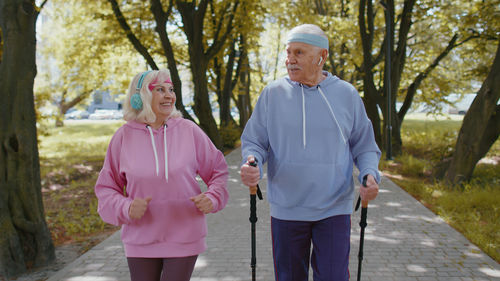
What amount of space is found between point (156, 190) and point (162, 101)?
0.53 meters

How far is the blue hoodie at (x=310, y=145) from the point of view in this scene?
2.90m

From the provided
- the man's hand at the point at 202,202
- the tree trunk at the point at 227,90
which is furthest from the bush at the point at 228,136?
the man's hand at the point at 202,202

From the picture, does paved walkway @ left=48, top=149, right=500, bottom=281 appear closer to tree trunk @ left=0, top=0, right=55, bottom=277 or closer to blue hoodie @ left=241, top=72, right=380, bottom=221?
tree trunk @ left=0, top=0, right=55, bottom=277

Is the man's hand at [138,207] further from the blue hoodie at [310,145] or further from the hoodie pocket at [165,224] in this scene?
the blue hoodie at [310,145]

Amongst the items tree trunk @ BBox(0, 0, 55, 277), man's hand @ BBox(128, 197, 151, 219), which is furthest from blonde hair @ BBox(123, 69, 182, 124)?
tree trunk @ BBox(0, 0, 55, 277)

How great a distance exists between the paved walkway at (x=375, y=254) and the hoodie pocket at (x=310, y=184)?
212 cm

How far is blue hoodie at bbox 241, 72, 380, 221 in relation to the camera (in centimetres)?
290

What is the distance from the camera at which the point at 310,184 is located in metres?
2.90

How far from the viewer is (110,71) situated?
3067 centimetres

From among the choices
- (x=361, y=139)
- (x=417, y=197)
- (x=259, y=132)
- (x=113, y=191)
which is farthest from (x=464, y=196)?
(x=113, y=191)

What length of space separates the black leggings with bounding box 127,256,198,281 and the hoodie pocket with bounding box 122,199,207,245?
0.40 ft

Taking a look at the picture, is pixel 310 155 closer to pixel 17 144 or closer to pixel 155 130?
pixel 155 130

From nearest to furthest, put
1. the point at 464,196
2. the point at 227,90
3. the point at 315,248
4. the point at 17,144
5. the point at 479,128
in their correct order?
the point at 315,248 → the point at 17,144 → the point at 464,196 → the point at 479,128 → the point at 227,90

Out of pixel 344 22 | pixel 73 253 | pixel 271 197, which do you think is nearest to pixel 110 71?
pixel 344 22
